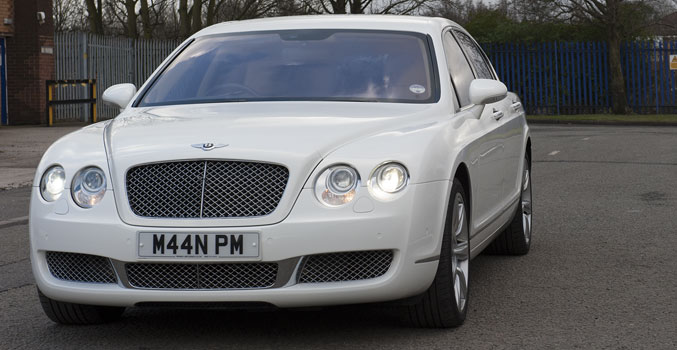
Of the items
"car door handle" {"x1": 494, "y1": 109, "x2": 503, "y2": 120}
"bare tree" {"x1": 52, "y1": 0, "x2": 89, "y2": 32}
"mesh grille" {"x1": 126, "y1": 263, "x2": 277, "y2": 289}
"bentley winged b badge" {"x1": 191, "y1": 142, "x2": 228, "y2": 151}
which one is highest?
"bare tree" {"x1": 52, "y1": 0, "x2": 89, "y2": 32}

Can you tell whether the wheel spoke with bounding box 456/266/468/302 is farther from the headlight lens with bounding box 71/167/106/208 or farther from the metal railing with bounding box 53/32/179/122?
the metal railing with bounding box 53/32/179/122

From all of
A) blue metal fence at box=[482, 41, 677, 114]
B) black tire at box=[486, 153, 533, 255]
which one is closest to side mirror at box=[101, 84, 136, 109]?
black tire at box=[486, 153, 533, 255]

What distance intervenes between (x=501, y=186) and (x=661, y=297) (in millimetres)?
1153

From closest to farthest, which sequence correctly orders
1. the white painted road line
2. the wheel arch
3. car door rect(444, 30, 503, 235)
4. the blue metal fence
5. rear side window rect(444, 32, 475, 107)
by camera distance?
the wheel arch < car door rect(444, 30, 503, 235) < rear side window rect(444, 32, 475, 107) < the white painted road line < the blue metal fence

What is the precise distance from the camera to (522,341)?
16.5 ft

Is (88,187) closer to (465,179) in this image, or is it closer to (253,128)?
(253,128)

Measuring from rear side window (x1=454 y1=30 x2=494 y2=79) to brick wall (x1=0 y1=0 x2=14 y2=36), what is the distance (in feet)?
72.0

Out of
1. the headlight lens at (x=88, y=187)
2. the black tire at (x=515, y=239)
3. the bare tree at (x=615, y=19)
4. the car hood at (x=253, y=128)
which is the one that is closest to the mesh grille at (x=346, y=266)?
the car hood at (x=253, y=128)

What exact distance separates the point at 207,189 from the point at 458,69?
2.23 metres

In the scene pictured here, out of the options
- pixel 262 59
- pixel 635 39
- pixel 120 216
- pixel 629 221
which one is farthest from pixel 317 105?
pixel 635 39

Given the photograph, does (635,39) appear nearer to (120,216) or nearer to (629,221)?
(629,221)

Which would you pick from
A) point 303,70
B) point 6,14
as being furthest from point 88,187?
point 6,14

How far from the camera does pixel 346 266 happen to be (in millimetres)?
4832

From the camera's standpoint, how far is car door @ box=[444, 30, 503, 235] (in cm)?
592
